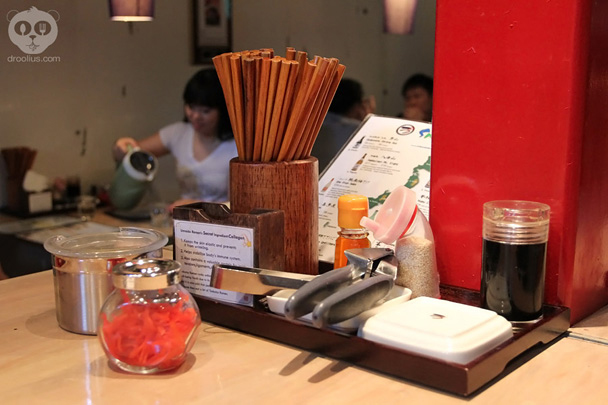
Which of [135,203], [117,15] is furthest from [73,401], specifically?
[117,15]

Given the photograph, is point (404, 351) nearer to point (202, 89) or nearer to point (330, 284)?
point (330, 284)

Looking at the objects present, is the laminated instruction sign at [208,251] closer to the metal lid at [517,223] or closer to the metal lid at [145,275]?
the metal lid at [145,275]

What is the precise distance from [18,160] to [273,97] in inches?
68.7

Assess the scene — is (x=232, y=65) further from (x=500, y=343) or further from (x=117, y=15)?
(x=117, y=15)

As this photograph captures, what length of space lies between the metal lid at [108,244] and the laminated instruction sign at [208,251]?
0.10ft

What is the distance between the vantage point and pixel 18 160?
8.02ft

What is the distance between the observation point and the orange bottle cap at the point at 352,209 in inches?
38.5

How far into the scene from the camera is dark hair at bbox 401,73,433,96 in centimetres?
378

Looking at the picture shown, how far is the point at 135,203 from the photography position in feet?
9.43

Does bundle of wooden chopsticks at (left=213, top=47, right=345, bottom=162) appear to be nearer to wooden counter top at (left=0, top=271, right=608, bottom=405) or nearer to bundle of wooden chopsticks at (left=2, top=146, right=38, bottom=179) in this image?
wooden counter top at (left=0, top=271, right=608, bottom=405)

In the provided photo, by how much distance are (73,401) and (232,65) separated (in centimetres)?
49

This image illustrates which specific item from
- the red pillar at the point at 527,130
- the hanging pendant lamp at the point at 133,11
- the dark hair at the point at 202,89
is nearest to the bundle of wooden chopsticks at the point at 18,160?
the hanging pendant lamp at the point at 133,11

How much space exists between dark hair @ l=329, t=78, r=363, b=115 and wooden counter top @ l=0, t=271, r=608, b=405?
8.67 ft

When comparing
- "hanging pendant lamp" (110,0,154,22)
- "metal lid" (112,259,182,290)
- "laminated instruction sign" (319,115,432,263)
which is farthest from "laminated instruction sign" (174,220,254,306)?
"hanging pendant lamp" (110,0,154,22)
